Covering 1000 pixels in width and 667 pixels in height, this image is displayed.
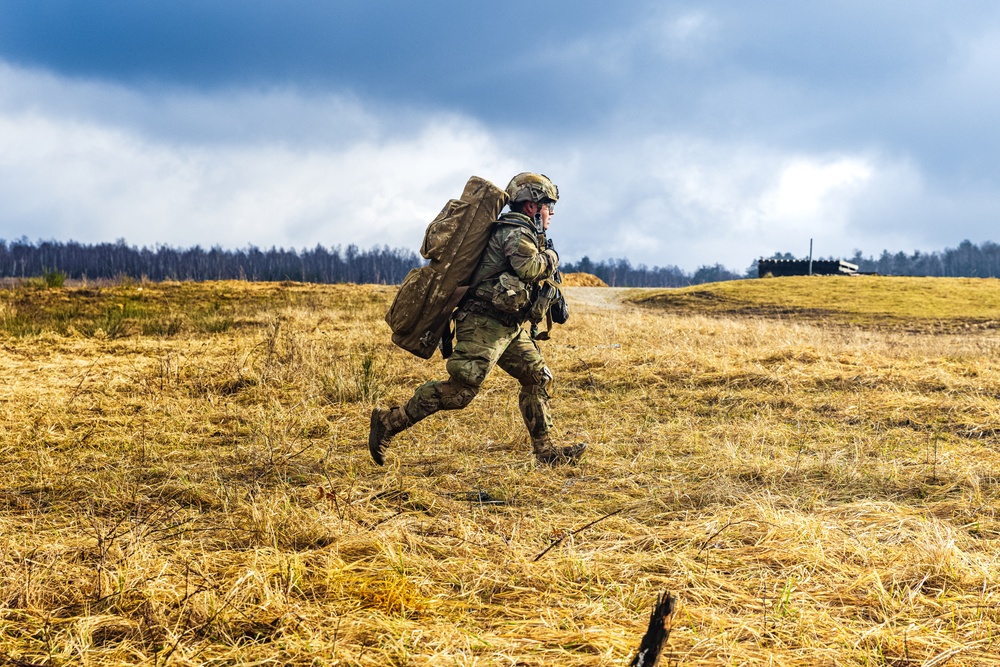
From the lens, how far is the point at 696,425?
6.40 m

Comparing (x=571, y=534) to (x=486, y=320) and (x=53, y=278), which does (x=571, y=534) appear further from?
(x=53, y=278)

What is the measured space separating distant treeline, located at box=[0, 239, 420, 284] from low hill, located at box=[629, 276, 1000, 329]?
224ft

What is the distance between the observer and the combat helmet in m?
4.92

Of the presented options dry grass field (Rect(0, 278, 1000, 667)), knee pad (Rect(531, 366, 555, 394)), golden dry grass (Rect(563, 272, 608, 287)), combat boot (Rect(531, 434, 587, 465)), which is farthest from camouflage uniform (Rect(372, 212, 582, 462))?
golden dry grass (Rect(563, 272, 608, 287))

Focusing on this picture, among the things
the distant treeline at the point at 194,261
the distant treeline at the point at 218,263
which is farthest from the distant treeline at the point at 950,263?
the distant treeline at the point at 194,261

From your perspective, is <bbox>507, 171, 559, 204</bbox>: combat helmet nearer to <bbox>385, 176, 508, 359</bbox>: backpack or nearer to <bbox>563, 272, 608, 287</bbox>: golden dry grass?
<bbox>385, 176, 508, 359</bbox>: backpack

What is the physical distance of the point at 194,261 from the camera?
Result: 4092 inches

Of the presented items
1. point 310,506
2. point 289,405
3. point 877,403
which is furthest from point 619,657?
point 877,403

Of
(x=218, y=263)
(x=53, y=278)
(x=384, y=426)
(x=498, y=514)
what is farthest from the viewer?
(x=218, y=263)

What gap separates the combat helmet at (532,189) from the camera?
4.92 m

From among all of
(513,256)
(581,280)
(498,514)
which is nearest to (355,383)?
(513,256)

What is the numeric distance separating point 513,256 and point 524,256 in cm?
8

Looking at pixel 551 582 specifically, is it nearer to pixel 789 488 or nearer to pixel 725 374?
pixel 789 488

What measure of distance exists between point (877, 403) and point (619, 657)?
603 cm
